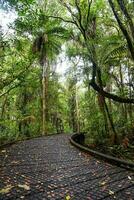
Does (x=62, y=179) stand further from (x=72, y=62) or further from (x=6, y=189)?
(x=72, y=62)

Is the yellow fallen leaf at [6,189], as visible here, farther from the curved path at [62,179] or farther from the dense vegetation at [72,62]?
the dense vegetation at [72,62]

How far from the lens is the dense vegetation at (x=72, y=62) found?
41.9 feet

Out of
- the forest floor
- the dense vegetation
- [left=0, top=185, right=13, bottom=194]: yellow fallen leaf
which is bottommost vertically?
the forest floor

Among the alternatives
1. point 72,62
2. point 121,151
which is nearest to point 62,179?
point 121,151

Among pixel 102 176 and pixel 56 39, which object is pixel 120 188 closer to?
pixel 102 176

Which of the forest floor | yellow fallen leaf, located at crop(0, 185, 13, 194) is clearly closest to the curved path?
yellow fallen leaf, located at crop(0, 185, 13, 194)

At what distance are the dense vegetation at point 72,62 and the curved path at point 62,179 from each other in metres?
4.14

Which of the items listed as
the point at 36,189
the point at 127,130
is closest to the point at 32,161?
the point at 36,189

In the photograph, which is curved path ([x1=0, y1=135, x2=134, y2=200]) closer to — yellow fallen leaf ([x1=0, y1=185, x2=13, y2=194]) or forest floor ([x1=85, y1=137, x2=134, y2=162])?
yellow fallen leaf ([x1=0, y1=185, x2=13, y2=194])

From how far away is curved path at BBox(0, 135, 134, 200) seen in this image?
4.81 m

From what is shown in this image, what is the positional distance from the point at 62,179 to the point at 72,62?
22.3 meters

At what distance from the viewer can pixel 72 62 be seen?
1084 inches

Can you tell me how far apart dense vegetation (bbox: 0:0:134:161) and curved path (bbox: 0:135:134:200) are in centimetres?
414

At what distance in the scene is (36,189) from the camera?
16.6 ft
